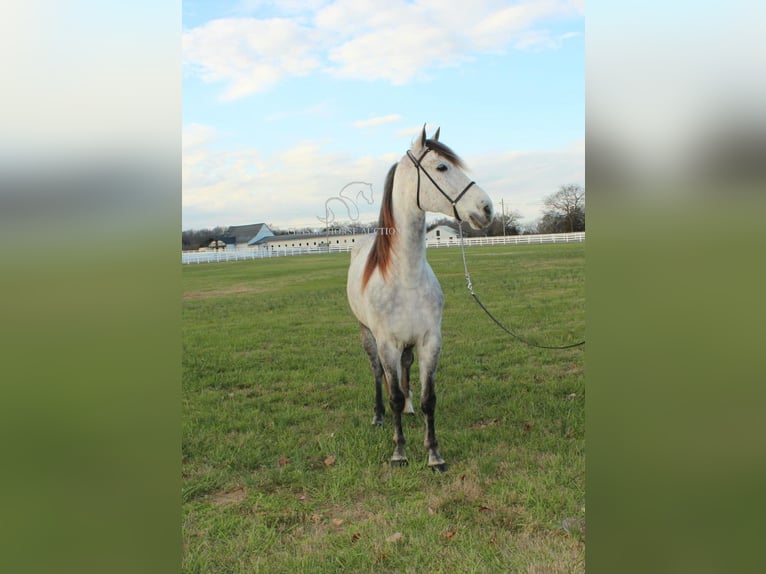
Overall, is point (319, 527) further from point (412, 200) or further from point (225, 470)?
point (412, 200)

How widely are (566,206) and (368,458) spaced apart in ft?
16.8

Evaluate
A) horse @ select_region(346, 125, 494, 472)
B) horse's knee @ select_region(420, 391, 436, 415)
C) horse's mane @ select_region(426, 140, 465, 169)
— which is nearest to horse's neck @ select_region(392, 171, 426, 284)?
horse @ select_region(346, 125, 494, 472)

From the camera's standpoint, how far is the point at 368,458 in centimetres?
386

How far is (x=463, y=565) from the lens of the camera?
2.61 metres

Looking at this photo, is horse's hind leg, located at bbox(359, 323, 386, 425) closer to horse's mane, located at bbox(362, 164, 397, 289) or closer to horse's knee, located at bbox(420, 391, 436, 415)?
horse's knee, located at bbox(420, 391, 436, 415)

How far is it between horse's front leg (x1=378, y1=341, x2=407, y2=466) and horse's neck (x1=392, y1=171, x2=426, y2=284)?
543 mm

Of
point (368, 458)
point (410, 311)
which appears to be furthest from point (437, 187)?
point (368, 458)

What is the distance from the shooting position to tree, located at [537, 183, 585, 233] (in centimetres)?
703

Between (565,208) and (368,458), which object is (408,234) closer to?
(368,458)

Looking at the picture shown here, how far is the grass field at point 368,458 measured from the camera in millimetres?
2795

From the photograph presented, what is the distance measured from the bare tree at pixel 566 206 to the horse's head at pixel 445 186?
13.1 ft

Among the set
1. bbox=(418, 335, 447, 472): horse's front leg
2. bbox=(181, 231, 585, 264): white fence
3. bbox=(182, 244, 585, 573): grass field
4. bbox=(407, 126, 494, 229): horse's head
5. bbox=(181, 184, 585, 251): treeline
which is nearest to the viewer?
bbox=(182, 244, 585, 573): grass field
